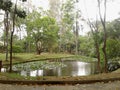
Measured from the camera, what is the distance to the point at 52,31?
47281 millimetres

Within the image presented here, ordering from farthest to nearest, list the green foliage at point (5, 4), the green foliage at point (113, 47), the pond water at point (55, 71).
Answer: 1. the green foliage at point (113, 47)
2. the pond water at point (55, 71)
3. the green foliage at point (5, 4)

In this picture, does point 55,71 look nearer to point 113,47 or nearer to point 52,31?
point 113,47

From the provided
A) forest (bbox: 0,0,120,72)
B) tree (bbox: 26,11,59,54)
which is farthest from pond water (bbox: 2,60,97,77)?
tree (bbox: 26,11,59,54)

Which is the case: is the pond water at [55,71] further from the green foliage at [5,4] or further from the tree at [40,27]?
the tree at [40,27]

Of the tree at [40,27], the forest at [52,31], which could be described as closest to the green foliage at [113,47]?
the forest at [52,31]

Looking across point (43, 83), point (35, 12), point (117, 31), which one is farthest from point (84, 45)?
point (43, 83)

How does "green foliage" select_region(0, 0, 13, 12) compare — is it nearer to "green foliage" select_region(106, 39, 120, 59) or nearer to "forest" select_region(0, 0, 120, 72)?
"forest" select_region(0, 0, 120, 72)

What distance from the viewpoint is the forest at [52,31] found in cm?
2004

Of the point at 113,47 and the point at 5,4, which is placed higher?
the point at 5,4

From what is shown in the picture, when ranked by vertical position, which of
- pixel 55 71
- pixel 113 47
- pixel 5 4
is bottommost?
pixel 55 71

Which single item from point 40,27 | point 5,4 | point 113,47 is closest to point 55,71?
point 113,47

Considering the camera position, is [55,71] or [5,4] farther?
[55,71]

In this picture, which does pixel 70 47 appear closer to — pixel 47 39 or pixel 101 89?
pixel 47 39

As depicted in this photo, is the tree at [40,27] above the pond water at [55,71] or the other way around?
above
